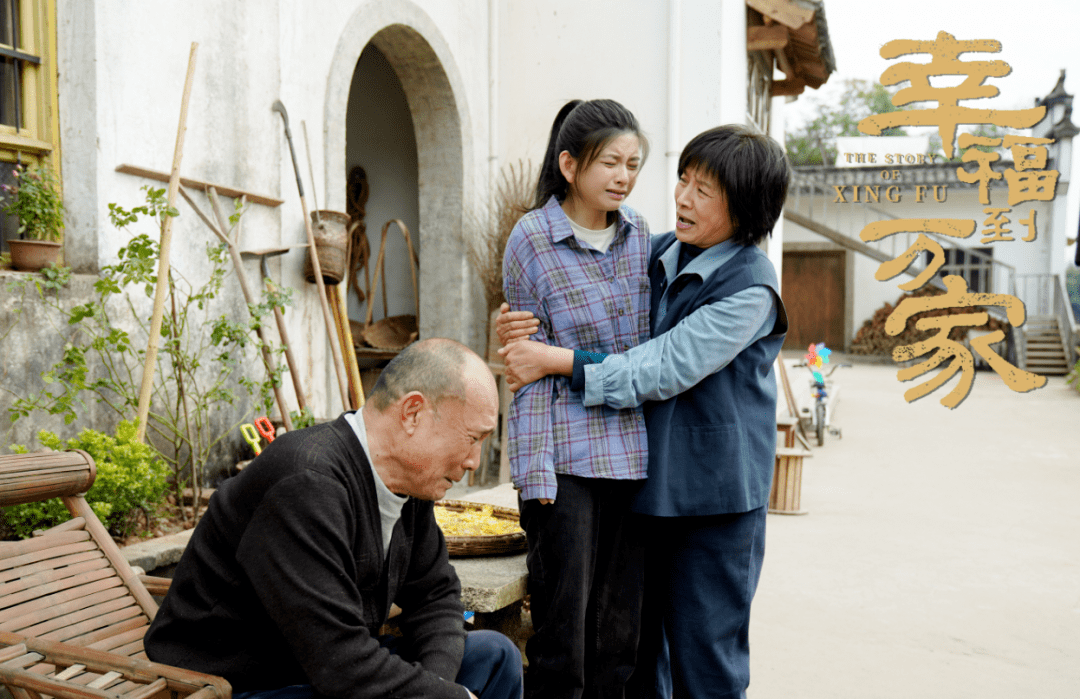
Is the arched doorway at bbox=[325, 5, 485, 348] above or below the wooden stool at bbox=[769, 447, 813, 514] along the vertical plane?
above

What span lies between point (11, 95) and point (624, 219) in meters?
2.69

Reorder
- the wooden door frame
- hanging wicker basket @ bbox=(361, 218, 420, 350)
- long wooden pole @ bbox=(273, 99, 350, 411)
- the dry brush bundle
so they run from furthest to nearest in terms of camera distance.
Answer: the wooden door frame, hanging wicker basket @ bbox=(361, 218, 420, 350), the dry brush bundle, long wooden pole @ bbox=(273, 99, 350, 411)

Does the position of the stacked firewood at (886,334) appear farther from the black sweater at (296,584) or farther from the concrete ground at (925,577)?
the black sweater at (296,584)

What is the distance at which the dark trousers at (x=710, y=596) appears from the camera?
6.32 feet

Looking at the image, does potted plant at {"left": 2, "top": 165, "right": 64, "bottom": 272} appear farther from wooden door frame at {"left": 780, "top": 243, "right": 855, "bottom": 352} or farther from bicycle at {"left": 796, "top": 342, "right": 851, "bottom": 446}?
wooden door frame at {"left": 780, "top": 243, "right": 855, "bottom": 352}

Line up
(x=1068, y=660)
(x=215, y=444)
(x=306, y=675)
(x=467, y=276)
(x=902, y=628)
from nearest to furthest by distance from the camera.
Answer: (x=306, y=675) → (x=1068, y=660) → (x=902, y=628) → (x=215, y=444) → (x=467, y=276)

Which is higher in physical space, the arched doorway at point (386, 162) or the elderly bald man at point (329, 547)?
the arched doorway at point (386, 162)

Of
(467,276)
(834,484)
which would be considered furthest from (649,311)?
(834,484)

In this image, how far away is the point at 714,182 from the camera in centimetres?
191

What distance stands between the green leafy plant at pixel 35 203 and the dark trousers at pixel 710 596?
9.00 feet

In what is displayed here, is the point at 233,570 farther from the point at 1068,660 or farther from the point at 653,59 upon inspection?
the point at 653,59

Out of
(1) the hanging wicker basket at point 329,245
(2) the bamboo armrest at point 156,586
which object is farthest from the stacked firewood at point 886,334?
(2) the bamboo armrest at point 156,586

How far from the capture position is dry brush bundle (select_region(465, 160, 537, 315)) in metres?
6.20

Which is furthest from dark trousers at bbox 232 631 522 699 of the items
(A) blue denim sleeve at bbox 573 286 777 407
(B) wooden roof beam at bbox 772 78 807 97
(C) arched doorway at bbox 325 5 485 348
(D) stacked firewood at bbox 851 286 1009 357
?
(D) stacked firewood at bbox 851 286 1009 357
